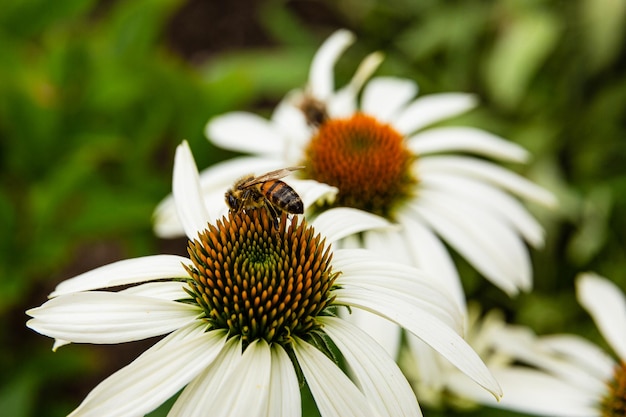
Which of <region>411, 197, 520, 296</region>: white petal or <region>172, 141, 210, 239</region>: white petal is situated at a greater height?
<region>172, 141, 210, 239</region>: white petal

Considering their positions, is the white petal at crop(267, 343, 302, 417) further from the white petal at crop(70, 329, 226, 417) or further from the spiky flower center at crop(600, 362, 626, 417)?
the spiky flower center at crop(600, 362, 626, 417)

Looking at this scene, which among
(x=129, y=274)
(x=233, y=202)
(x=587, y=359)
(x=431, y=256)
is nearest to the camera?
(x=129, y=274)

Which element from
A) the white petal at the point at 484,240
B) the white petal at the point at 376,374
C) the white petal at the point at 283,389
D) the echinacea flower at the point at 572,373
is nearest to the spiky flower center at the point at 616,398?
the echinacea flower at the point at 572,373

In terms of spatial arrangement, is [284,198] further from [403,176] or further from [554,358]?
[554,358]

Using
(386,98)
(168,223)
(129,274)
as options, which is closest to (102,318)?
(129,274)

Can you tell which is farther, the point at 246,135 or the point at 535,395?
the point at 246,135

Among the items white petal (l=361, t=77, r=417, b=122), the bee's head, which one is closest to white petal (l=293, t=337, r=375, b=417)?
the bee's head
